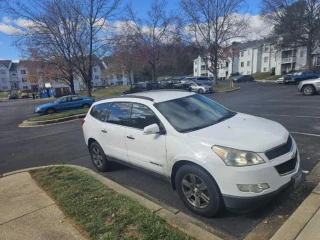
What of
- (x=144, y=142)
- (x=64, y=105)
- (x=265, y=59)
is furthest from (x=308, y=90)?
(x=265, y=59)

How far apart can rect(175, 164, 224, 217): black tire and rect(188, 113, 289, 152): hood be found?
1.36 ft

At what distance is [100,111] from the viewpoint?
514 cm

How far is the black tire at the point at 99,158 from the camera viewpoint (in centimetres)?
499

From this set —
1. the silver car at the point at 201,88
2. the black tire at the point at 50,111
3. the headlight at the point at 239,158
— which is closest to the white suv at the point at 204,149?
the headlight at the point at 239,158

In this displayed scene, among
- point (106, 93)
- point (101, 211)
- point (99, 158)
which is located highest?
point (99, 158)

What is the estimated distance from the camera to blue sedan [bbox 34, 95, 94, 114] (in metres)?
17.3

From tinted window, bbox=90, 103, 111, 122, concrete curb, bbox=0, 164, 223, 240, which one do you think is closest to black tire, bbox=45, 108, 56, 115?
tinted window, bbox=90, 103, 111, 122

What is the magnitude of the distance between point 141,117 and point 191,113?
0.84 metres

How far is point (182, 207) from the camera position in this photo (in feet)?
11.5

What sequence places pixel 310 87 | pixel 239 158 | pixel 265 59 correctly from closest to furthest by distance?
pixel 239 158, pixel 310 87, pixel 265 59

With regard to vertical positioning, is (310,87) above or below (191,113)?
below

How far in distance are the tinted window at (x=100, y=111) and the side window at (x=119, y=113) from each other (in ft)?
0.55

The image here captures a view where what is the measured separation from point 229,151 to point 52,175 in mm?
3721

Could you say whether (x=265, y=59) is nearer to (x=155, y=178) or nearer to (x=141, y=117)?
(x=155, y=178)
